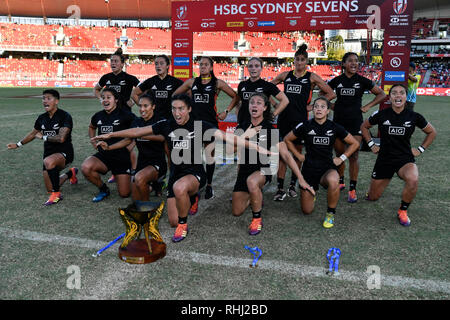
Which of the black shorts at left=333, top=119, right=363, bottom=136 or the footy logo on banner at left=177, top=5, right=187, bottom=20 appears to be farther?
the footy logo on banner at left=177, top=5, right=187, bottom=20

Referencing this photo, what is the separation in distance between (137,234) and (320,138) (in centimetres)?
270

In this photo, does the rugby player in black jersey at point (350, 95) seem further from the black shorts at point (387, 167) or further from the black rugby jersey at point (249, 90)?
the black rugby jersey at point (249, 90)

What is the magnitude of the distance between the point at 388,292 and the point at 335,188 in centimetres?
171

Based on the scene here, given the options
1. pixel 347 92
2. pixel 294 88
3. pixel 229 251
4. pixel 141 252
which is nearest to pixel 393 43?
pixel 347 92

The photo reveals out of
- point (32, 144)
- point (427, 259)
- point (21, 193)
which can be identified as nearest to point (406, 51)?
point (427, 259)

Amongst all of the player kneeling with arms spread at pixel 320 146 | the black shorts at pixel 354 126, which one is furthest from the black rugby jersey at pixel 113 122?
the black shorts at pixel 354 126

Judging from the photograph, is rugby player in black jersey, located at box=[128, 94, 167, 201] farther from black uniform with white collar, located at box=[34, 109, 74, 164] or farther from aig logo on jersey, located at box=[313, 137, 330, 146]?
aig logo on jersey, located at box=[313, 137, 330, 146]

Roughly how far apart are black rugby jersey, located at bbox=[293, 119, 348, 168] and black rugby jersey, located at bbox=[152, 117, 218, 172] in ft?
4.53

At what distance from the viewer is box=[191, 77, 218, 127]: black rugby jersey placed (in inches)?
236

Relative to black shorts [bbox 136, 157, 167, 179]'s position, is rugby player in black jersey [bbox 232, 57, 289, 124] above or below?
above

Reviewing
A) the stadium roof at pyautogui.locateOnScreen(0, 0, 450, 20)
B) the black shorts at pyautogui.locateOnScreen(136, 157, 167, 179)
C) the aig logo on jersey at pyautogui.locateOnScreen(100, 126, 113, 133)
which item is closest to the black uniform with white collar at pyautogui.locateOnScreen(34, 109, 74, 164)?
the aig logo on jersey at pyautogui.locateOnScreen(100, 126, 113, 133)

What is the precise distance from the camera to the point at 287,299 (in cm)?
283

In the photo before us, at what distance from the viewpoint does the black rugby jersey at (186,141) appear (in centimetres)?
427

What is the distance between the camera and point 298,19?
33.2 ft
